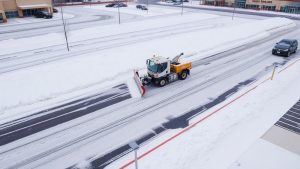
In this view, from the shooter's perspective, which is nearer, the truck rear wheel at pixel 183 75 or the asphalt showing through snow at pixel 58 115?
the asphalt showing through snow at pixel 58 115

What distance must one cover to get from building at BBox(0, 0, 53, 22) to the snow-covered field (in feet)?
76.8

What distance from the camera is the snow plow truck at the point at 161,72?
20.8 metres

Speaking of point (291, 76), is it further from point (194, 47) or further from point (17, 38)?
point (17, 38)

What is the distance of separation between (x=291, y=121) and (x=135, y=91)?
479 inches

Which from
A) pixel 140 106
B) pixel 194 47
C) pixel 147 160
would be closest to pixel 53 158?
pixel 147 160

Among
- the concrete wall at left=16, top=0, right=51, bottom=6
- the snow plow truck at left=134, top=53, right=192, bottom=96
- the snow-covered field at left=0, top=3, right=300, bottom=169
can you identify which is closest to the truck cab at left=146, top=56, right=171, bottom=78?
the snow plow truck at left=134, top=53, right=192, bottom=96

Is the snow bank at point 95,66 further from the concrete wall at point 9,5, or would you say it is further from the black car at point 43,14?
the concrete wall at point 9,5

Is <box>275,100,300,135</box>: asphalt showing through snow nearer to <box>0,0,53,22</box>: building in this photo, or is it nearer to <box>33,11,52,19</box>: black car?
<box>33,11,52,19</box>: black car

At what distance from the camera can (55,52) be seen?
32.8 metres

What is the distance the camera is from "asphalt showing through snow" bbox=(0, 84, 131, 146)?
50.8ft

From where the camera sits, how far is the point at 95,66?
86.4ft

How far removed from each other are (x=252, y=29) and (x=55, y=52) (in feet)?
120

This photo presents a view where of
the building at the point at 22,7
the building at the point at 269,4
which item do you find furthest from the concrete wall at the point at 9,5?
the building at the point at 269,4

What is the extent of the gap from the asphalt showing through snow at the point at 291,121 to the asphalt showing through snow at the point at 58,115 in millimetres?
11642
